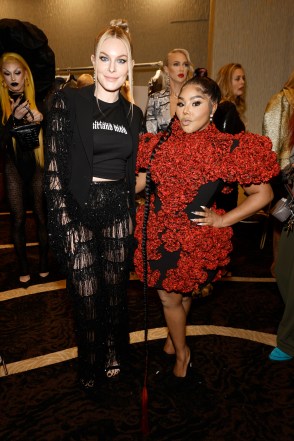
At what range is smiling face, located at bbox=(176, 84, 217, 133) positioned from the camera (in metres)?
1.80

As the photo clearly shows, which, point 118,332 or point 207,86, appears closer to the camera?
point 207,86

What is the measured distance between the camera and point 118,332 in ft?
7.32

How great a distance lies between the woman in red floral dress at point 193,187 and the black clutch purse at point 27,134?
4.60 feet

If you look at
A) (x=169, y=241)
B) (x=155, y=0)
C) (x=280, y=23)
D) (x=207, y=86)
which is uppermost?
(x=155, y=0)

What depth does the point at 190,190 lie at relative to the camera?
1793 millimetres

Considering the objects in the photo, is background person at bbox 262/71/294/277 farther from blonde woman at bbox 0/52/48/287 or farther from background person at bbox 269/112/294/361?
blonde woman at bbox 0/52/48/287

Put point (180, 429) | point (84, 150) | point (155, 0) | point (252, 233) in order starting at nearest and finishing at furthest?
1. point (84, 150)
2. point (180, 429)
3. point (252, 233)
4. point (155, 0)

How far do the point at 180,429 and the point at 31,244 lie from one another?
335cm

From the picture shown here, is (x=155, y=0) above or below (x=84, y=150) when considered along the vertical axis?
above

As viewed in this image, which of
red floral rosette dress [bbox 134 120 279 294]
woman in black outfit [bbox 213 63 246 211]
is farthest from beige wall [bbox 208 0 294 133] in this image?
red floral rosette dress [bbox 134 120 279 294]

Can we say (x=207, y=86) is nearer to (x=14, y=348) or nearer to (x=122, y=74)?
(x=122, y=74)

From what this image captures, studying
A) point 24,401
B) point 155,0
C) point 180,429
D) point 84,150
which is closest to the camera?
point 84,150

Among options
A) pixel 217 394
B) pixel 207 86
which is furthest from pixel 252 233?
pixel 207 86

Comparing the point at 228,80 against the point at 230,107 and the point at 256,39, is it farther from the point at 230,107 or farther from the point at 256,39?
the point at 256,39
